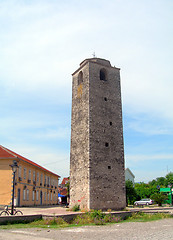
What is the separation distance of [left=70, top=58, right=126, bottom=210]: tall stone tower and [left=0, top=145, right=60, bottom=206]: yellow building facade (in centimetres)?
691

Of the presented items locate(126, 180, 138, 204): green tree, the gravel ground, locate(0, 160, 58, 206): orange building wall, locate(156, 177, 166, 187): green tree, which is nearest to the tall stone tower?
locate(0, 160, 58, 206): orange building wall

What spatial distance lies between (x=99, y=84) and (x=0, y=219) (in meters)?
14.2

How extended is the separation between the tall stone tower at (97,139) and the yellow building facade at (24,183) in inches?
272

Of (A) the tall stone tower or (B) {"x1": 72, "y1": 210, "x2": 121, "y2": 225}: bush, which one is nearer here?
(B) {"x1": 72, "y1": 210, "x2": 121, "y2": 225}: bush

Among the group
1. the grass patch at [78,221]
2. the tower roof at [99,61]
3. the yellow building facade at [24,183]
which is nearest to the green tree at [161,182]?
the yellow building facade at [24,183]

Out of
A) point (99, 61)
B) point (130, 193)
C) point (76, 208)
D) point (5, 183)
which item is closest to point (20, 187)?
point (5, 183)

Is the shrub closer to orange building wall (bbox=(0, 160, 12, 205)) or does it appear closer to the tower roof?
orange building wall (bbox=(0, 160, 12, 205))

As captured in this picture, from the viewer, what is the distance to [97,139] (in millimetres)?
19906

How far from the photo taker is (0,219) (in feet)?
34.3

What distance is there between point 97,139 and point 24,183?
12.1 m

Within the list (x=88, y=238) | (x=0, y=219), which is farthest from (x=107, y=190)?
(x=88, y=238)

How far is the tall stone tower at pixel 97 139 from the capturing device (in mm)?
18969

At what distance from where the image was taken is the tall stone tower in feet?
62.2

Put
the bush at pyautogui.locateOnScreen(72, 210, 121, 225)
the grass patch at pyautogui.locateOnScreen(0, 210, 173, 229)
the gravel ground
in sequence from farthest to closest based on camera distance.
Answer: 1. the bush at pyautogui.locateOnScreen(72, 210, 121, 225)
2. the grass patch at pyautogui.locateOnScreen(0, 210, 173, 229)
3. the gravel ground
